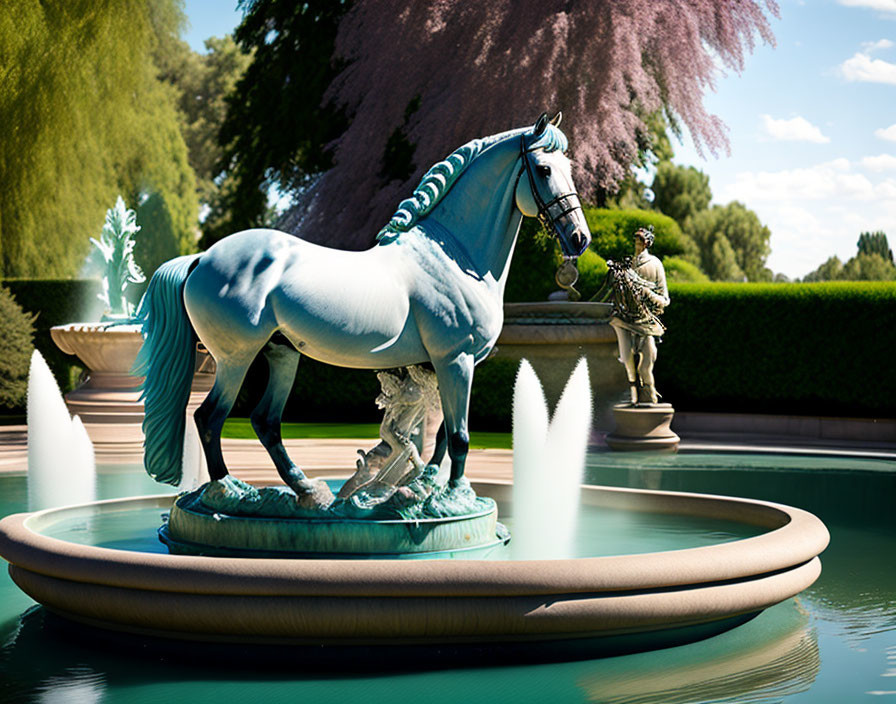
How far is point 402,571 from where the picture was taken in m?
4.23

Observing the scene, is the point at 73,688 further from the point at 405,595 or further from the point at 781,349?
the point at 781,349

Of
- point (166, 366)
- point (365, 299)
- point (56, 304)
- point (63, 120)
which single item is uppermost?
point (63, 120)

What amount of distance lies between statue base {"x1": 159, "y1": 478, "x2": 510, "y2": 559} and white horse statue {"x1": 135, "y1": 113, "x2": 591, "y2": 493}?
6.8 inches

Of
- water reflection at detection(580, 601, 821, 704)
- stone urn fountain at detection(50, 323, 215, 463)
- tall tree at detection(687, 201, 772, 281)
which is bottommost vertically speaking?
water reflection at detection(580, 601, 821, 704)

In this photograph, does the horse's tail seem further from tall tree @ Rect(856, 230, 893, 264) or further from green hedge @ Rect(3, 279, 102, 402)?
tall tree @ Rect(856, 230, 893, 264)

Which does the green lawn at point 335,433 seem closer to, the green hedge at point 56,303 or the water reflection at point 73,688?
the green hedge at point 56,303

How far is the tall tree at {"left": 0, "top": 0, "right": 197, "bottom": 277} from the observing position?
67.3ft

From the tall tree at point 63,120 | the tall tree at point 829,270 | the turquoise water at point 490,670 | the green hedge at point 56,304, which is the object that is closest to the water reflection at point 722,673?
the turquoise water at point 490,670

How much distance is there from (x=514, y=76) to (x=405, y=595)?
1335 centimetres

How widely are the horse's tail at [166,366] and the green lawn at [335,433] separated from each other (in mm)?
7992

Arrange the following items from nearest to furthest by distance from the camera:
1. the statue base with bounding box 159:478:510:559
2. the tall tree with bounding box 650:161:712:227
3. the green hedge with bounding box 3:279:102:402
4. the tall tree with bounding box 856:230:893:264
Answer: the statue base with bounding box 159:478:510:559 → the green hedge with bounding box 3:279:102:402 → the tall tree with bounding box 650:161:712:227 → the tall tree with bounding box 856:230:893:264

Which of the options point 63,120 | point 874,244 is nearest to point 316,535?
point 63,120

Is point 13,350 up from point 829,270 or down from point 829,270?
down

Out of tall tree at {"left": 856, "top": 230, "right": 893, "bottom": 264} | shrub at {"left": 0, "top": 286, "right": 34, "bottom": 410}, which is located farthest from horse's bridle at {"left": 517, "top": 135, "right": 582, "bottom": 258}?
tall tree at {"left": 856, "top": 230, "right": 893, "bottom": 264}
